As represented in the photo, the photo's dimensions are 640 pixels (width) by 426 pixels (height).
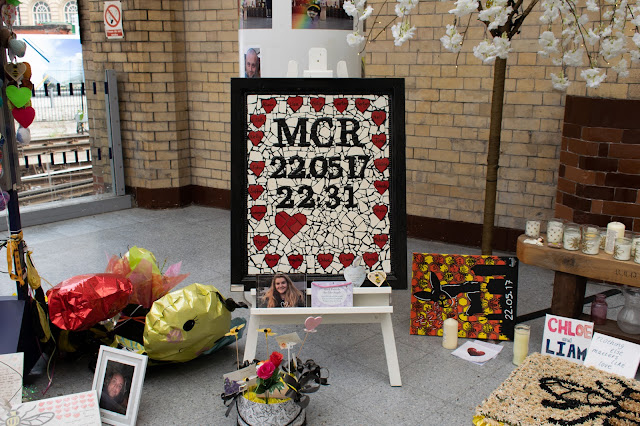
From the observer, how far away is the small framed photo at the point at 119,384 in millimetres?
2551

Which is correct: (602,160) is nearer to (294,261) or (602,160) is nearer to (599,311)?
(599,311)

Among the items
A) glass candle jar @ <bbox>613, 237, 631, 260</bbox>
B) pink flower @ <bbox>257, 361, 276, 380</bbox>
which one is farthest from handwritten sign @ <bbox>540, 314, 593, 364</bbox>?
pink flower @ <bbox>257, 361, 276, 380</bbox>

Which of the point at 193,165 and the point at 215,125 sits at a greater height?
the point at 215,125

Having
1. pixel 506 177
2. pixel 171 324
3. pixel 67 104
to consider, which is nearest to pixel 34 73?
pixel 67 104

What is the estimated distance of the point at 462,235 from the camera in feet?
16.1

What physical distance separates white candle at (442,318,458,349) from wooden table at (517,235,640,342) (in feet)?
1.62

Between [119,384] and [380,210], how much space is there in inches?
52.9

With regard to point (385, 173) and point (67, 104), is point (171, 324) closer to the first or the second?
point (385, 173)

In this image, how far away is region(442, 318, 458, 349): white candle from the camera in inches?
126

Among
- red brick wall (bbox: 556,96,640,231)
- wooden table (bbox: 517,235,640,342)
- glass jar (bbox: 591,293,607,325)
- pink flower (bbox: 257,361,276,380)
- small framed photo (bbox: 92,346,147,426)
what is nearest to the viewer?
pink flower (bbox: 257,361,276,380)

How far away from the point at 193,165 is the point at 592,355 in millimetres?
4276

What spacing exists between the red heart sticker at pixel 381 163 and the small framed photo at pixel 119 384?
1.30 metres

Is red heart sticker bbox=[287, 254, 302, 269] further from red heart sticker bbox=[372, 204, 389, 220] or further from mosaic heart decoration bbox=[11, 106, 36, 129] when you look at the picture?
mosaic heart decoration bbox=[11, 106, 36, 129]

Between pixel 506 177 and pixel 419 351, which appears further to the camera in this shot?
pixel 506 177
